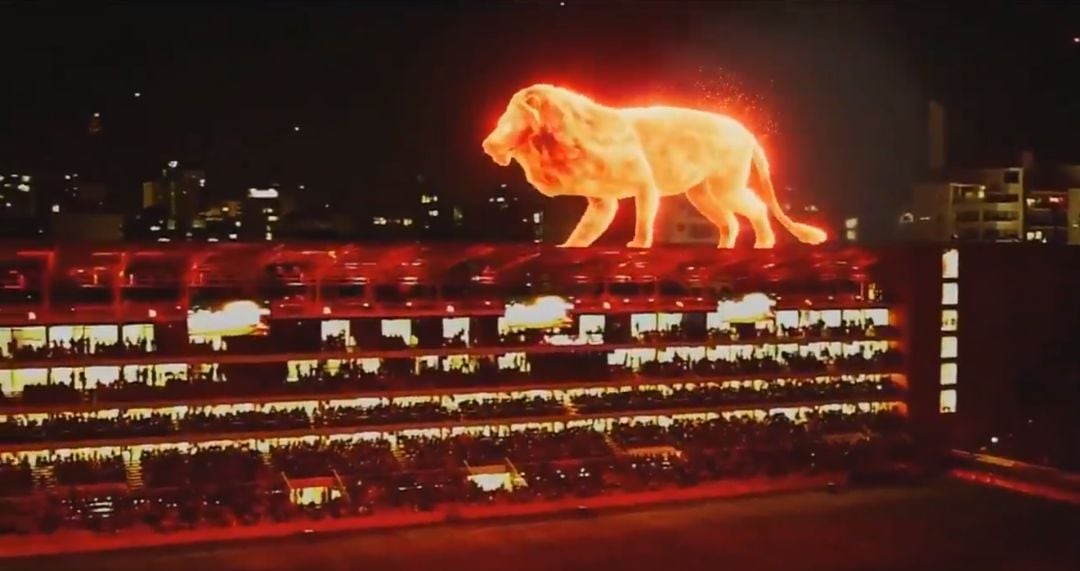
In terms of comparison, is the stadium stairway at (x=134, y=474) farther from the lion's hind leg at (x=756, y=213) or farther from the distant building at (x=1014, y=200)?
the distant building at (x=1014, y=200)

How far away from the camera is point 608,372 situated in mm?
12375

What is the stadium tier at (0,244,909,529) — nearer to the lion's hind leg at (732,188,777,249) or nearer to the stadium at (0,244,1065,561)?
the stadium at (0,244,1065,561)

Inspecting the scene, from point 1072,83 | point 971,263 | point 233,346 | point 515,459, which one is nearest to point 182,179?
point 233,346

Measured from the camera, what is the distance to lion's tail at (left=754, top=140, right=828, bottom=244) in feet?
43.7

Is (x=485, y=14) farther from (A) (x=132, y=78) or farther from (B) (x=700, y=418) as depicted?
(B) (x=700, y=418)

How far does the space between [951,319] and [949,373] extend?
604mm

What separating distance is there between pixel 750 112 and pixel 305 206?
497 centimetres

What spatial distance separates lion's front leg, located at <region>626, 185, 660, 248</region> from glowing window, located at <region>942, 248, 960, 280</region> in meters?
3.51

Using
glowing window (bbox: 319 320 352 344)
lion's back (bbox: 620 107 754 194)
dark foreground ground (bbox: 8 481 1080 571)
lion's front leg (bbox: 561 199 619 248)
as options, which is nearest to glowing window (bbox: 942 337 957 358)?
dark foreground ground (bbox: 8 481 1080 571)

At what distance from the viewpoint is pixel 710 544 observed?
419 inches

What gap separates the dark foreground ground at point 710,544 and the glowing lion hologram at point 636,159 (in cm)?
286

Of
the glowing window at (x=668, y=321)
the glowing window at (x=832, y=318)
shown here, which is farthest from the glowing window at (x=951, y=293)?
the glowing window at (x=668, y=321)

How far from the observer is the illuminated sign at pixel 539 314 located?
11.9 m

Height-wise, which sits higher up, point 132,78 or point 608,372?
point 132,78
